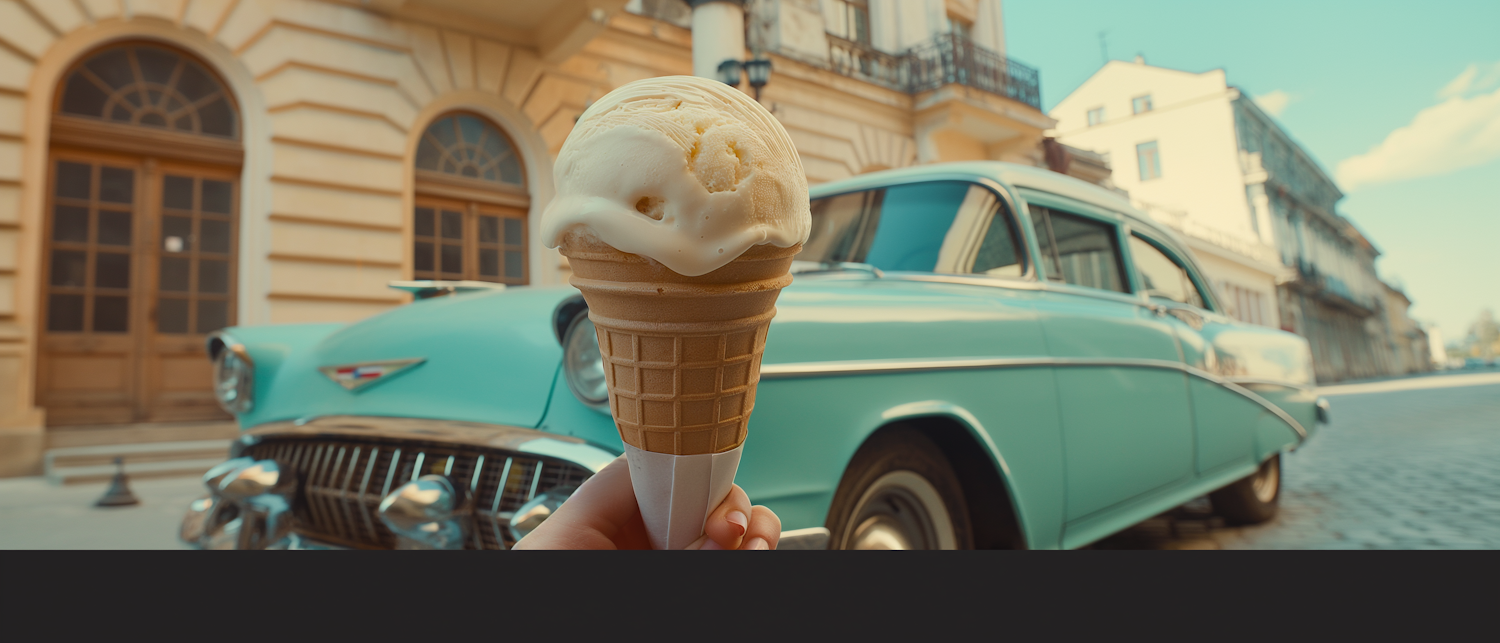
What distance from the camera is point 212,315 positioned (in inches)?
233

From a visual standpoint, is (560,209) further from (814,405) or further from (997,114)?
(997,114)

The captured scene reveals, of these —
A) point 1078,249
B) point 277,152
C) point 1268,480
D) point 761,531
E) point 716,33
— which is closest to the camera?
point 761,531

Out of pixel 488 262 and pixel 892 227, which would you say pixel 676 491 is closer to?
pixel 892 227

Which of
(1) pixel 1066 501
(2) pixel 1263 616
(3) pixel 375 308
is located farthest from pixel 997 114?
(2) pixel 1263 616

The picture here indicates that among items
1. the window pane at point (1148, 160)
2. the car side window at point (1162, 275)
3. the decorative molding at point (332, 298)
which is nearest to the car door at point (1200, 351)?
the car side window at point (1162, 275)

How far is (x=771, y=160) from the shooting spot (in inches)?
18.1

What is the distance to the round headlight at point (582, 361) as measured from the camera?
1.27 metres

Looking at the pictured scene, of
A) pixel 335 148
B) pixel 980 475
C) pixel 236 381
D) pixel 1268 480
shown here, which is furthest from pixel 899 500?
pixel 335 148

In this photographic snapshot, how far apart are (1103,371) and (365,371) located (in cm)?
183

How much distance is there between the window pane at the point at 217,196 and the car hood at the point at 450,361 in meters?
5.18

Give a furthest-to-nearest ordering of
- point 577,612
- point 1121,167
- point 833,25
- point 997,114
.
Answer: point 833,25 < point 997,114 < point 1121,167 < point 577,612

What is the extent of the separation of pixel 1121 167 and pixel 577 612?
3.57m

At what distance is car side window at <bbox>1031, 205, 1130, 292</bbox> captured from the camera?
226 centimetres

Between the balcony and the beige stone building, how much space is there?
3cm
